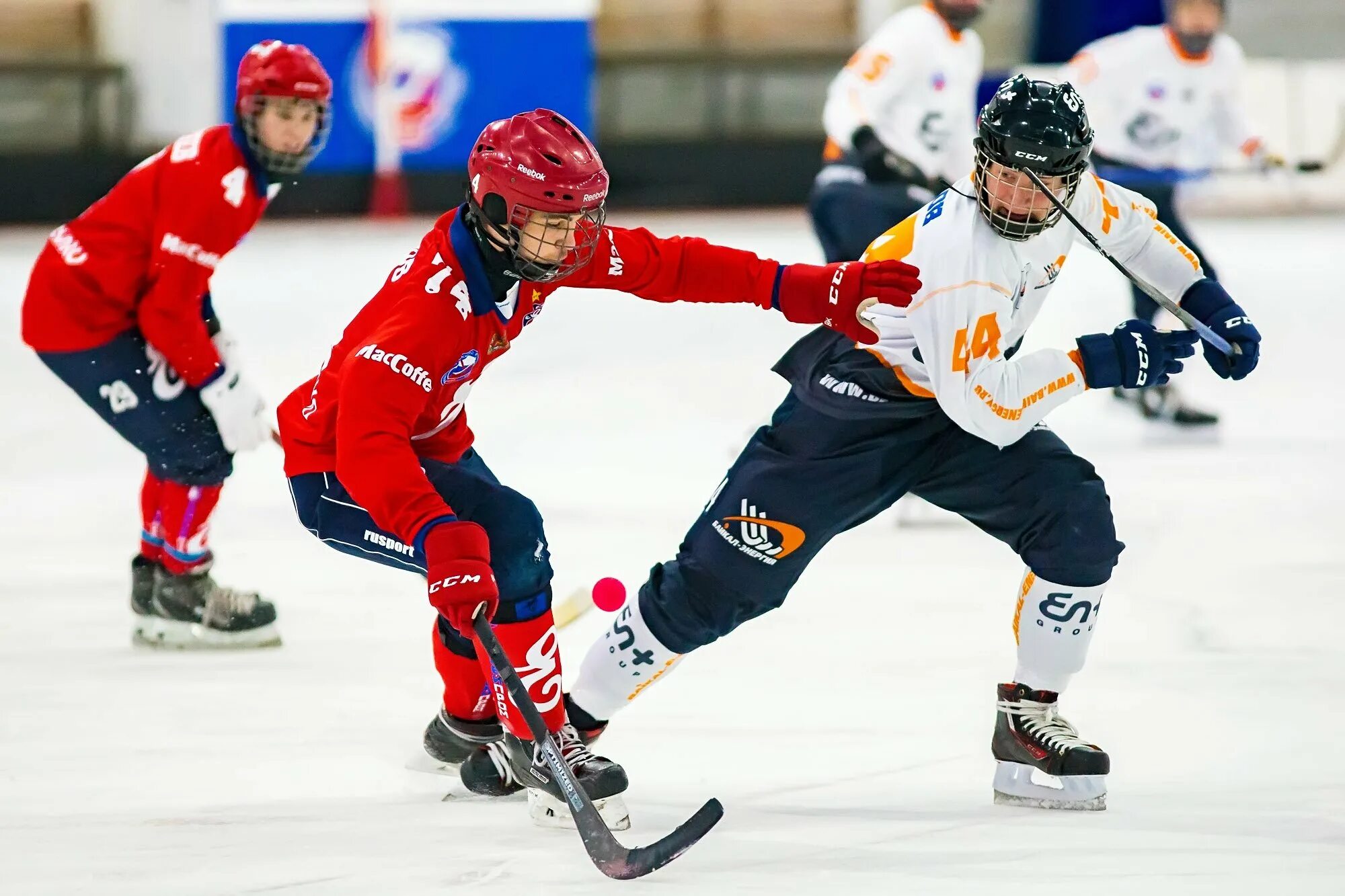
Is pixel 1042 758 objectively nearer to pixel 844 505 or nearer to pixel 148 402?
pixel 844 505

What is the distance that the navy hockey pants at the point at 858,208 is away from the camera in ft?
18.6

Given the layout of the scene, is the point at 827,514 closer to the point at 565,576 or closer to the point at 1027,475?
the point at 1027,475

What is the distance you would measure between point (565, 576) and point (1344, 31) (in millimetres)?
9186

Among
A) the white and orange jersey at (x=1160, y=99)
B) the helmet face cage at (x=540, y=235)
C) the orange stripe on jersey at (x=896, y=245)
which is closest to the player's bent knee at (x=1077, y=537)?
the orange stripe on jersey at (x=896, y=245)

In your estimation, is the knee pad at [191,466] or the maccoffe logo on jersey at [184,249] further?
the knee pad at [191,466]

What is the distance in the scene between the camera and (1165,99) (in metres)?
6.65

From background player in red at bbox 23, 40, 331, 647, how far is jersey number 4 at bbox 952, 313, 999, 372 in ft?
5.46

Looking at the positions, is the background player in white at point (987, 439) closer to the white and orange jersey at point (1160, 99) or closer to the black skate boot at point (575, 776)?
the black skate boot at point (575, 776)

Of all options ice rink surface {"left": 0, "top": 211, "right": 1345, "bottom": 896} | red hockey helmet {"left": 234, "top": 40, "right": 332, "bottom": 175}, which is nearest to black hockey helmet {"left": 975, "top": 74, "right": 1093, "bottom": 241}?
ice rink surface {"left": 0, "top": 211, "right": 1345, "bottom": 896}

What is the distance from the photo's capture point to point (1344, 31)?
11875 mm

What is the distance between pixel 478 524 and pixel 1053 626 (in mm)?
952

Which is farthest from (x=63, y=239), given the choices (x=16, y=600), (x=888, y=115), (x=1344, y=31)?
(x=1344, y=31)

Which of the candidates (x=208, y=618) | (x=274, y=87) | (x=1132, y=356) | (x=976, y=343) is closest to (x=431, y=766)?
(x=208, y=618)

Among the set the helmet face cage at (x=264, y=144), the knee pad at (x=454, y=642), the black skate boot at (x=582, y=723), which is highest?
the helmet face cage at (x=264, y=144)
